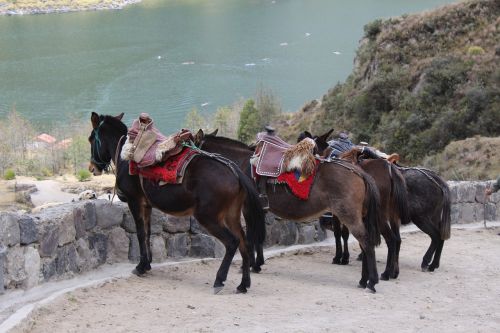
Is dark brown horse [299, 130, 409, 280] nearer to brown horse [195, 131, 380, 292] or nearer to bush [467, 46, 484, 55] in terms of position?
brown horse [195, 131, 380, 292]

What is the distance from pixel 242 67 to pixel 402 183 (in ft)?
230

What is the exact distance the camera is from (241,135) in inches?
2069

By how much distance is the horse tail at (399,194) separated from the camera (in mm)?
8680

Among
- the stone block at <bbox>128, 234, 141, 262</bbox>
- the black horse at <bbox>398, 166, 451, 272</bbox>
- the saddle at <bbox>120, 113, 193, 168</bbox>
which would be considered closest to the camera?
the saddle at <bbox>120, 113, 193, 168</bbox>

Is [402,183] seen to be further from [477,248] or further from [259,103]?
[259,103]

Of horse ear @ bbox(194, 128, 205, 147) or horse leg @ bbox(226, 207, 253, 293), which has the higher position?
horse ear @ bbox(194, 128, 205, 147)

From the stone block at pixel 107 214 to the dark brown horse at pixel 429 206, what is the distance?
9.36ft

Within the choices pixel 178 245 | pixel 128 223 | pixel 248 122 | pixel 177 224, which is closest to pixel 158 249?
pixel 178 245

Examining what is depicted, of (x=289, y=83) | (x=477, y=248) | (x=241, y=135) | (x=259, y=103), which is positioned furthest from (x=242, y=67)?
(x=477, y=248)

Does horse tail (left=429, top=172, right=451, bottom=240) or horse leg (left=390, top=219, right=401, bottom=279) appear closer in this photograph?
horse leg (left=390, top=219, right=401, bottom=279)

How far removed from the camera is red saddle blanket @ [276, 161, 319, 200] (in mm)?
7668

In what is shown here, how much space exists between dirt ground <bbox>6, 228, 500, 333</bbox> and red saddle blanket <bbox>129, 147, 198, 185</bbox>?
A: 1146 mm

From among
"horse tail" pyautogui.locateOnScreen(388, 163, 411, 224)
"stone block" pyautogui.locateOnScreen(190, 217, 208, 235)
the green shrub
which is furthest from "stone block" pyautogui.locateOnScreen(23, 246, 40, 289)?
the green shrub

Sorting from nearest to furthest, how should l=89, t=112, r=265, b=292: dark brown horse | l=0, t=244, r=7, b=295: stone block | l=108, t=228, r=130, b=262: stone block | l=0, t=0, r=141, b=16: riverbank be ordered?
l=0, t=244, r=7, b=295: stone block
l=89, t=112, r=265, b=292: dark brown horse
l=108, t=228, r=130, b=262: stone block
l=0, t=0, r=141, b=16: riverbank
